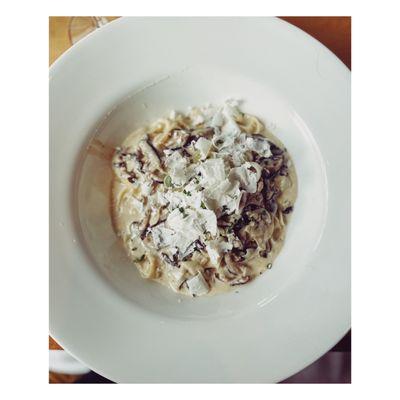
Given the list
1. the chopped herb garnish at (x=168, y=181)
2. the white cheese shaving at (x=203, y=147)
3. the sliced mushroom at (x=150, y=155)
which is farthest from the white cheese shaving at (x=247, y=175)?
the sliced mushroom at (x=150, y=155)

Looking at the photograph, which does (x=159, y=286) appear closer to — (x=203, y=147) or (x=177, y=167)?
(x=177, y=167)

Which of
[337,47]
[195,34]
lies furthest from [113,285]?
[337,47]

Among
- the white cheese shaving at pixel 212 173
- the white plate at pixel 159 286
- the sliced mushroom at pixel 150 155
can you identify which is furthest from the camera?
the sliced mushroom at pixel 150 155

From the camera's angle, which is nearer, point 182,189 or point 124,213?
point 182,189

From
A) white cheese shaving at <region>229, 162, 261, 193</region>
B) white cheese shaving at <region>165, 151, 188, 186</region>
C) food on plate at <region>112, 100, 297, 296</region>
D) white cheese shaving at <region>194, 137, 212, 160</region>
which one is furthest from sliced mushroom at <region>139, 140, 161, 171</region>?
white cheese shaving at <region>229, 162, 261, 193</region>

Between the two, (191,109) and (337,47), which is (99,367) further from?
(337,47)

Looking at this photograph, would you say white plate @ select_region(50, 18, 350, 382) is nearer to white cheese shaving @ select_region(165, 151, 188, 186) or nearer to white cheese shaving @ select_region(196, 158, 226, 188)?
white cheese shaving @ select_region(165, 151, 188, 186)

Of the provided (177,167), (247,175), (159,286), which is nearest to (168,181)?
(177,167)

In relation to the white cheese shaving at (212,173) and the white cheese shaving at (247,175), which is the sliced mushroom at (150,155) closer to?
the white cheese shaving at (212,173)
